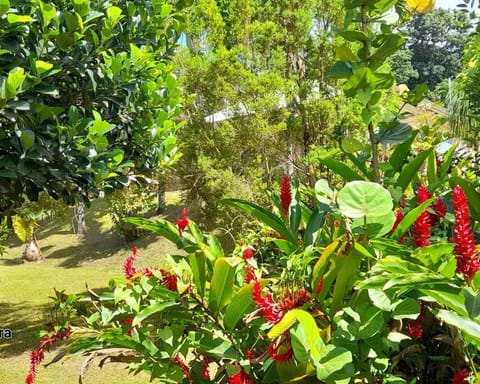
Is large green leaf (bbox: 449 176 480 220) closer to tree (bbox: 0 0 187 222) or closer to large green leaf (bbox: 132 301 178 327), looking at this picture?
large green leaf (bbox: 132 301 178 327)

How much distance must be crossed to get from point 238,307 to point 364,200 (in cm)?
35

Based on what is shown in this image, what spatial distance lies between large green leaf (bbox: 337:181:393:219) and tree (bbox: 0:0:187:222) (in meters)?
2.11

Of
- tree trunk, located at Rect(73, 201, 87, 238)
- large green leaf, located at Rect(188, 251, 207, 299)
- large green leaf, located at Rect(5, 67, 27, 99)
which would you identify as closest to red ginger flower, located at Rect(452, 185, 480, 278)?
large green leaf, located at Rect(188, 251, 207, 299)

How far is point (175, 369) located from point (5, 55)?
224 centimetres

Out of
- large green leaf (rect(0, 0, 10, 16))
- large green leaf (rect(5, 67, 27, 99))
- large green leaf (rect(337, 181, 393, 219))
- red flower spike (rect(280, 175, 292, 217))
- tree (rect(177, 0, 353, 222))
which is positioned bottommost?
tree (rect(177, 0, 353, 222))

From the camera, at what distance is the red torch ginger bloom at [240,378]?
0.92 metres

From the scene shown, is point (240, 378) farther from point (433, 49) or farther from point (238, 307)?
point (433, 49)

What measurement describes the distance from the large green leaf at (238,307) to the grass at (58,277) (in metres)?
3.85

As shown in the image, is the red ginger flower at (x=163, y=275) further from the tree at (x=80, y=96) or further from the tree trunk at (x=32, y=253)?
the tree trunk at (x=32, y=253)

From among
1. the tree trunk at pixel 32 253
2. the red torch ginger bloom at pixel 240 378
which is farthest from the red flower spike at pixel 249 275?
the tree trunk at pixel 32 253

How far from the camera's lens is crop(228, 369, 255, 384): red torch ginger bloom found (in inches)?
36.3

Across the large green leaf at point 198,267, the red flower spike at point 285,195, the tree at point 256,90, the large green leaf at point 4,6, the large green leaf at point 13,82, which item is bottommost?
the tree at point 256,90

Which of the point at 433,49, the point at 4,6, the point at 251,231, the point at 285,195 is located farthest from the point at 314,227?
the point at 433,49

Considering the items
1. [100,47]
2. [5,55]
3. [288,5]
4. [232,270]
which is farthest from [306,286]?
[288,5]
